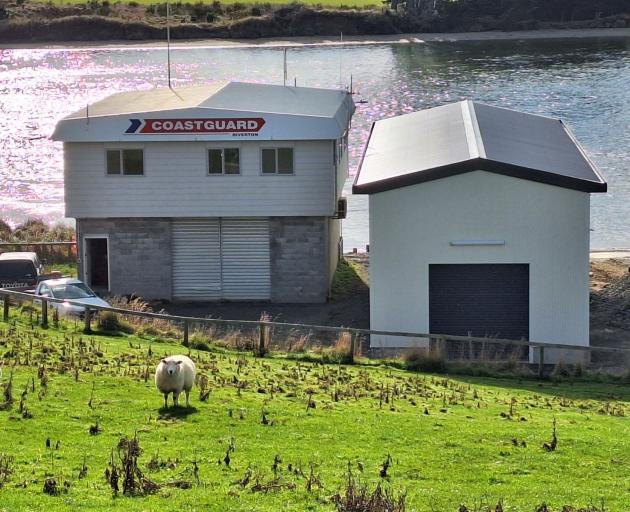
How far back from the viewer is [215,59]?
109938 millimetres

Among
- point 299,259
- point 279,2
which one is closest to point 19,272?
point 299,259

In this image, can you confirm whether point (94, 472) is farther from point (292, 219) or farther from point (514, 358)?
point (292, 219)

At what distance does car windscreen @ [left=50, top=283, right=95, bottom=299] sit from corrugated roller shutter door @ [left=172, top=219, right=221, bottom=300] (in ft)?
14.7

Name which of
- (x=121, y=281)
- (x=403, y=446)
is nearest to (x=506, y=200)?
(x=121, y=281)

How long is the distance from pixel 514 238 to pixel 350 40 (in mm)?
86729

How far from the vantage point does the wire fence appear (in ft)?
76.2

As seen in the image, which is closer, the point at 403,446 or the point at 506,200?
the point at 403,446

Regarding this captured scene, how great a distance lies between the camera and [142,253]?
34.0 metres

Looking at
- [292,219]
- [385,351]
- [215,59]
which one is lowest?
[385,351]

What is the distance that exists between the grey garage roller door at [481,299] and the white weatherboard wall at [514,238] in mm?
198

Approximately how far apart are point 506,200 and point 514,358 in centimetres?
477

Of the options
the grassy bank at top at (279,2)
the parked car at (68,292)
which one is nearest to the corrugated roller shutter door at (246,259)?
the parked car at (68,292)

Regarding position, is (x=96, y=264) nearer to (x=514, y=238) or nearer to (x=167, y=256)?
(x=167, y=256)

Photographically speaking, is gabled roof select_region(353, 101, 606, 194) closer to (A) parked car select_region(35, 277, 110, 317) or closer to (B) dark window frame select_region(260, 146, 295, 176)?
(B) dark window frame select_region(260, 146, 295, 176)
